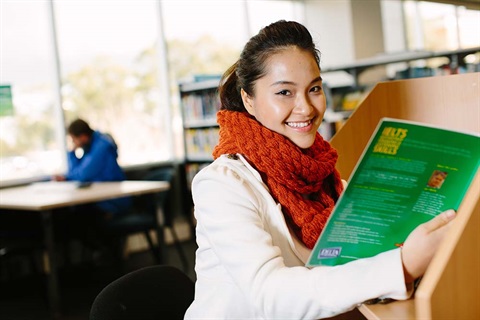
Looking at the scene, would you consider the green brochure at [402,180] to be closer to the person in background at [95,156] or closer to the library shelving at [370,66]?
the person in background at [95,156]

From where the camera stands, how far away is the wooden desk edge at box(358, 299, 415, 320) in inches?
33.3

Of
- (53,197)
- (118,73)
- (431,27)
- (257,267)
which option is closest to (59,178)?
(53,197)

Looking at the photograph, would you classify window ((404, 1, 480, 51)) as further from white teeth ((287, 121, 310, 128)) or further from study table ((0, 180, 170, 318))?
white teeth ((287, 121, 310, 128))

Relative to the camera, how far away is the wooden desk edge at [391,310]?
85 cm

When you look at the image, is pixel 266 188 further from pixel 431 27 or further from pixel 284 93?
pixel 431 27

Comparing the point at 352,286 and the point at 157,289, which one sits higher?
the point at 352,286

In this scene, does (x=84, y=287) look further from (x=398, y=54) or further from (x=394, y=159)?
(x=394, y=159)

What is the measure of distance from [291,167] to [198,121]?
519cm

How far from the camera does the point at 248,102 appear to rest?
140 centimetres

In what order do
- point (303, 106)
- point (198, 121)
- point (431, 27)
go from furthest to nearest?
point (431, 27), point (198, 121), point (303, 106)

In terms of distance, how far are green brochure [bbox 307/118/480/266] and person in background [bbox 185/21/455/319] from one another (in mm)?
150

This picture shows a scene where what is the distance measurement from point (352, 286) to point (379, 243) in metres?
0.10

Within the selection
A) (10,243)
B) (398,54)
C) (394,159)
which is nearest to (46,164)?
(10,243)

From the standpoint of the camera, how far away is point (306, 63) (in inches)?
49.6
